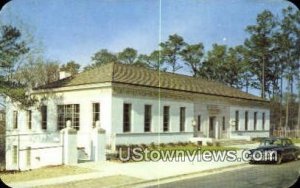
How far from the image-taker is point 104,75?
39.7ft

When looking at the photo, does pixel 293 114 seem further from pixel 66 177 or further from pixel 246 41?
pixel 66 177

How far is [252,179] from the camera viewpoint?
11.2m

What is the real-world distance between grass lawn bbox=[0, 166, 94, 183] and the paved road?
242cm

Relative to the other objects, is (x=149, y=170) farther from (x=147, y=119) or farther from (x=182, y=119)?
→ (x=182, y=119)

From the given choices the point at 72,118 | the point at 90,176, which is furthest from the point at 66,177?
the point at 72,118

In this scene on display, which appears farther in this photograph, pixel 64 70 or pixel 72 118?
pixel 72 118

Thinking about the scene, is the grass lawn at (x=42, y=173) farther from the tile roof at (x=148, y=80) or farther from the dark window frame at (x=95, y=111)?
the tile roof at (x=148, y=80)

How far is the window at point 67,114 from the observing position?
11.8 meters

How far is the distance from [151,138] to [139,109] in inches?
70.9

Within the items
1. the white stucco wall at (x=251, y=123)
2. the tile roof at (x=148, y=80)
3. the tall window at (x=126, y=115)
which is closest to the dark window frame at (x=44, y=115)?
the tile roof at (x=148, y=80)

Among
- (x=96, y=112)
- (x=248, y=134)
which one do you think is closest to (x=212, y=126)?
(x=248, y=134)

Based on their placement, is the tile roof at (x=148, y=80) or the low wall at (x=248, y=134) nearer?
the tile roof at (x=148, y=80)

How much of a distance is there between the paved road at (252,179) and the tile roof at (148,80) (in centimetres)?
175

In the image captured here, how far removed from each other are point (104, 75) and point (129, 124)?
2.25 metres
